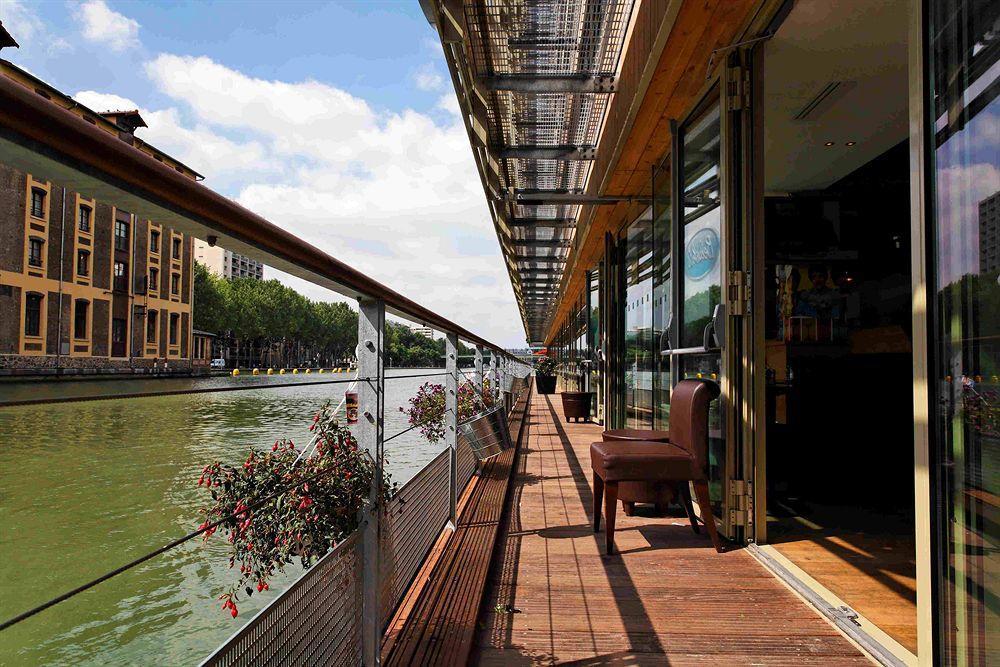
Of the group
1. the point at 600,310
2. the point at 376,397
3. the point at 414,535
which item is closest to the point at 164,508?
the point at 414,535

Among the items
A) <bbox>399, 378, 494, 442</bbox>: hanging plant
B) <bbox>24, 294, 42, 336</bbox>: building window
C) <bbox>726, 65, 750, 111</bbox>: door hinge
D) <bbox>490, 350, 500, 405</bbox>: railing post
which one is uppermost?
<bbox>726, 65, 750, 111</bbox>: door hinge

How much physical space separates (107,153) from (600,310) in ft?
24.5

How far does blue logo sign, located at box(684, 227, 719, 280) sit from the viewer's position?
Answer: 3.28m

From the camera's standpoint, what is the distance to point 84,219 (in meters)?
0.76

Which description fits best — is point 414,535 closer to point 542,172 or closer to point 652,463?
point 652,463

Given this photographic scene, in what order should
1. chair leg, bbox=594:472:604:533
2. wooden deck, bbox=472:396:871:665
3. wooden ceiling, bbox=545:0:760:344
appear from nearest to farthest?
wooden deck, bbox=472:396:871:665, wooden ceiling, bbox=545:0:760:344, chair leg, bbox=594:472:604:533

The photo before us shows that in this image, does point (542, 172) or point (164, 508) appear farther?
point (542, 172)

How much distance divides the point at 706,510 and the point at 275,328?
202 centimetres

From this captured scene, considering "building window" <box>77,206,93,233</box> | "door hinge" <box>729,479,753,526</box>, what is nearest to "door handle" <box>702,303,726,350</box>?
"door hinge" <box>729,479,753,526</box>

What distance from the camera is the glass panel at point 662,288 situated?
13.6 feet

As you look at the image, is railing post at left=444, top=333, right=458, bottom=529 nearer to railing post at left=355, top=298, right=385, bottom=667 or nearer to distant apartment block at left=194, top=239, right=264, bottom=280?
railing post at left=355, top=298, right=385, bottom=667

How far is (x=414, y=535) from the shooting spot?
7.12ft

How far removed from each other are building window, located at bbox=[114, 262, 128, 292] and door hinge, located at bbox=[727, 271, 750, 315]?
2.57 m

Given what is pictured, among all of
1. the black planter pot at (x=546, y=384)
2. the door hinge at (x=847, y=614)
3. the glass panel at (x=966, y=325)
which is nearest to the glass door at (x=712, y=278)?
the door hinge at (x=847, y=614)
